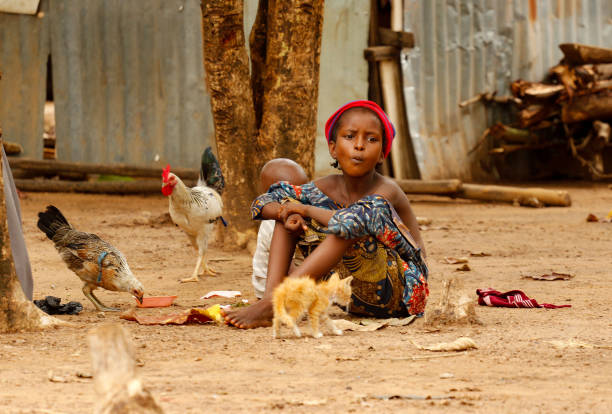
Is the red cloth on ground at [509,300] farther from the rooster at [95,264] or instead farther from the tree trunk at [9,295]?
the tree trunk at [9,295]

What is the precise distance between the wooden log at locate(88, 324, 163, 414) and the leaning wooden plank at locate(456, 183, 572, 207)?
344 inches

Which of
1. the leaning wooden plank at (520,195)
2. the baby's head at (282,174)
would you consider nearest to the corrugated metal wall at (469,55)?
the leaning wooden plank at (520,195)

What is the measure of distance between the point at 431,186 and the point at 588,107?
2.77m

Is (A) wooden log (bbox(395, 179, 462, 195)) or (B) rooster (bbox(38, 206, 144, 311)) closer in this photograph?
(B) rooster (bbox(38, 206, 144, 311))

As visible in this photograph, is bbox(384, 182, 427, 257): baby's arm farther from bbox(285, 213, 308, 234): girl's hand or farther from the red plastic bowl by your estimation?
the red plastic bowl

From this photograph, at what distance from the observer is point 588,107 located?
11641 millimetres

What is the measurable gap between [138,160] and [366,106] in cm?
757

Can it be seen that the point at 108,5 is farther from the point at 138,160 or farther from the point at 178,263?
the point at 178,263

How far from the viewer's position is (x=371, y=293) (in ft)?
13.1

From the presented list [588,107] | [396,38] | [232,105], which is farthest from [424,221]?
[588,107]

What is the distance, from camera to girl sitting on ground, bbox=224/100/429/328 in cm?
377

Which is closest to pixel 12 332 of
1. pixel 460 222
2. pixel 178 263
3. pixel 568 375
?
pixel 568 375

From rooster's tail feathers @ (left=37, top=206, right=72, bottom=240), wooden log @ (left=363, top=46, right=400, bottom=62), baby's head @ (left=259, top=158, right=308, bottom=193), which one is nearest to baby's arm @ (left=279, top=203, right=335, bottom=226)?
baby's head @ (left=259, top=158, right=308, bottom=193)

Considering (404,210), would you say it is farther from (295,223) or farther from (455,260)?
(455,260)
